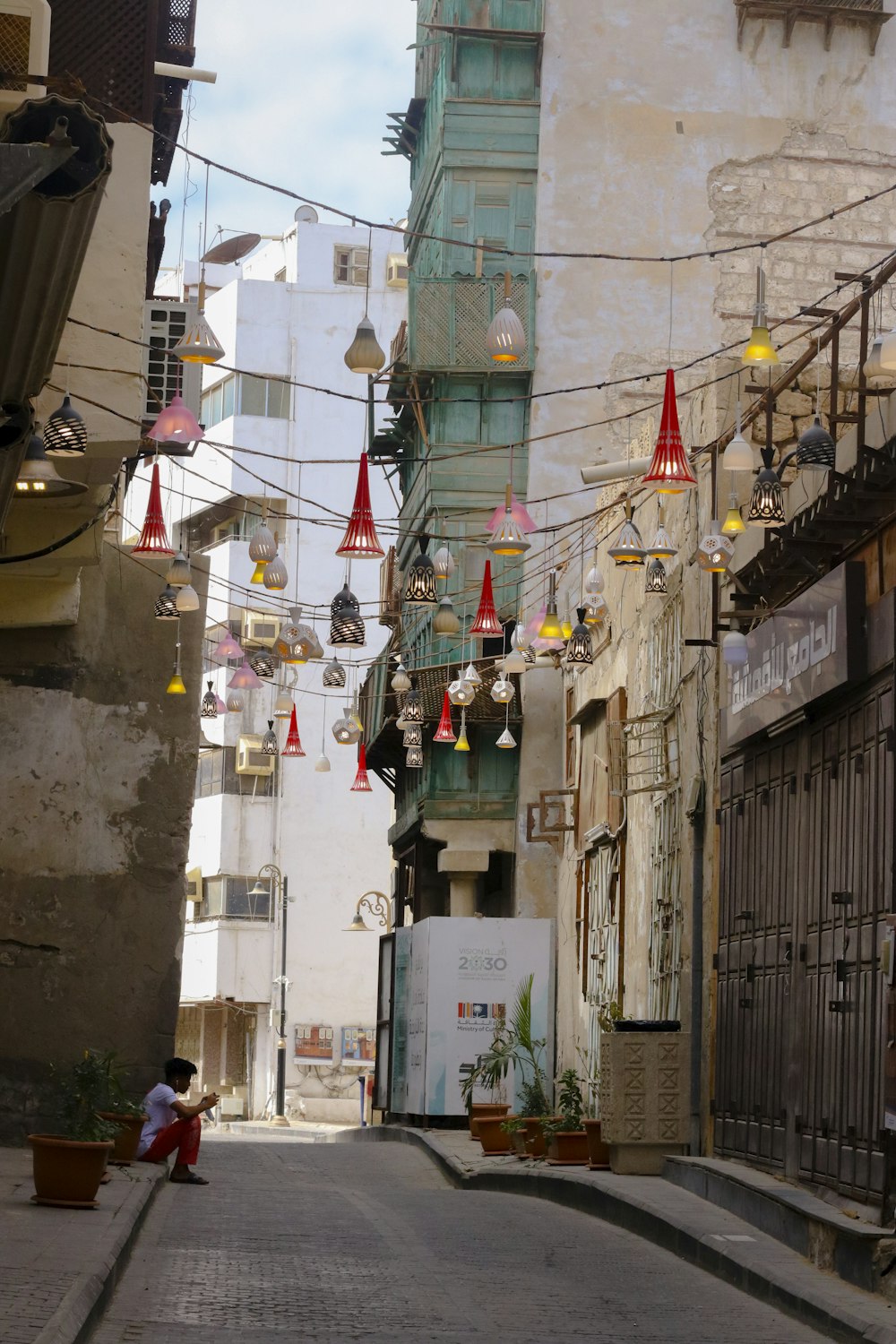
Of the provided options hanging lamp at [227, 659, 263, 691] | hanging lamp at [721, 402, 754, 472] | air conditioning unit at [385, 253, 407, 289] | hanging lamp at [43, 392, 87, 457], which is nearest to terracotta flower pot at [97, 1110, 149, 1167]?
hanging lamp at [227, 659, 263, 691]

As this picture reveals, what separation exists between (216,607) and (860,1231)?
1762 inches

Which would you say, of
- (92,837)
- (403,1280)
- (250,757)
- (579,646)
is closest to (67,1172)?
(403,1280)

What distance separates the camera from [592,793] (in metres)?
24.3

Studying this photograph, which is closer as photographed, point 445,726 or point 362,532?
point 362,532

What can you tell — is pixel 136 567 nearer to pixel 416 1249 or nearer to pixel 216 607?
pixel 416 1249

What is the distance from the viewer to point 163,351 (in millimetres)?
15859

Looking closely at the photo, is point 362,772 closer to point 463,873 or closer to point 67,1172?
point 463,873

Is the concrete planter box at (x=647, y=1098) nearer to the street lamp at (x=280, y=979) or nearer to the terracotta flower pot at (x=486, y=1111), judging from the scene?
the terracotta flower pot at (x=486, y=1111)

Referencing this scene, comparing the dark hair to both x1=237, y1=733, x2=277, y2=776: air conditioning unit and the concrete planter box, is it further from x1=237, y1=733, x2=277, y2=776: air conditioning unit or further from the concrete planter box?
x1=237, y1=733, x2=277, y2=776: air conditioning unit

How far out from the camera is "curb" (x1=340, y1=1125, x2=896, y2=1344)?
29.9 feet

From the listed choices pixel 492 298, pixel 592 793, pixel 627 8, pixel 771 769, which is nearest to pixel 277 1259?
pixel 771 769

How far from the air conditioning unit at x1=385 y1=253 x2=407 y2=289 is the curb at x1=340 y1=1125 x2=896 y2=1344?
125 feet

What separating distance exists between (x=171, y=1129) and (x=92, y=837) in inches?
114

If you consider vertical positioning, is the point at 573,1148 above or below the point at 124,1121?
below
